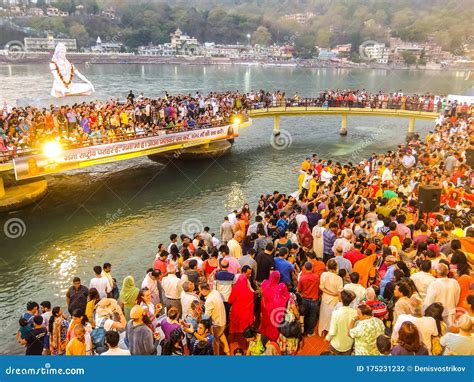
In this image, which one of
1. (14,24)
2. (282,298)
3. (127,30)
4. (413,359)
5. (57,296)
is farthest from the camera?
(127,30)

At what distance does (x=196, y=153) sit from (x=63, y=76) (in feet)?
33.1

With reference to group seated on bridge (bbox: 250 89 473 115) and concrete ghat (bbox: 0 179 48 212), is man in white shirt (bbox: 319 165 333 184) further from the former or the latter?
group seated on bridge (bbox: 250 89 473 115)

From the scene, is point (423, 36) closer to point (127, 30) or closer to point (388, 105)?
point (127, 30)

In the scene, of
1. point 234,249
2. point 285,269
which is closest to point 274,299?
point 285,269

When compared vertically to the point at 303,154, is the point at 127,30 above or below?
above

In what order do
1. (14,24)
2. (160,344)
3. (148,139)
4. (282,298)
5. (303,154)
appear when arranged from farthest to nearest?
(14,24)
(303,154)
(148,139)
(282,298)
(160,344)

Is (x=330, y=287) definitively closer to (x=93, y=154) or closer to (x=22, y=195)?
(x=93, y=154)

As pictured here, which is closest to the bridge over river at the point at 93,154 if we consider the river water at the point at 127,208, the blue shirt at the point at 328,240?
the river water at the point at 127,208

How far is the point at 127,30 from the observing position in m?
173

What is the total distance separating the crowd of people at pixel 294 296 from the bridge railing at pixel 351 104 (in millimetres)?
22065

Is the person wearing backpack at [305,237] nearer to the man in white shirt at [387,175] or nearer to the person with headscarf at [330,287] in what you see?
the person with headscarf at [330,287]

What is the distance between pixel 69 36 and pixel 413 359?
179m

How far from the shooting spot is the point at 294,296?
679 centimetres

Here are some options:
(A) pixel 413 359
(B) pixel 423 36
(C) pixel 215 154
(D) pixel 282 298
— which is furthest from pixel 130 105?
(B) pixel 423 36
